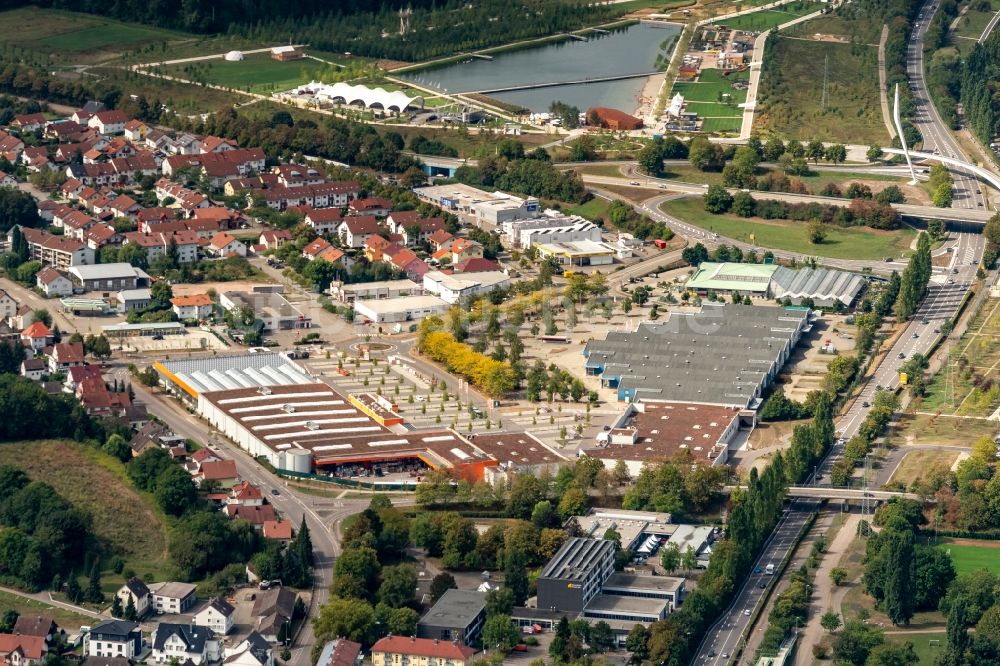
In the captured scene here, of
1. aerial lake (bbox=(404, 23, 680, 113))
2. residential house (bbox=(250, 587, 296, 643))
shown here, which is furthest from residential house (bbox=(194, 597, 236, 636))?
aerial lake (bbox=(404, 23, 680, 113))

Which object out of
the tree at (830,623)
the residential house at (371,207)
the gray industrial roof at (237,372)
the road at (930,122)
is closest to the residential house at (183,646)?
the tree at (830,623)

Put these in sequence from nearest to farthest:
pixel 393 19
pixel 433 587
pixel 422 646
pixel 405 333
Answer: pixel 422 646, pixel 433 587, pixel 405 333, pixel 393 19

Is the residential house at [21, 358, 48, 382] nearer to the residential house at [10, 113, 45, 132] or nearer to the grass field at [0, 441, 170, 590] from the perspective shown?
the grass field at [0, 441, 170, 590]

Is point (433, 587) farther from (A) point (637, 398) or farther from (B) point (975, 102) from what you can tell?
(B) point (975, 102)

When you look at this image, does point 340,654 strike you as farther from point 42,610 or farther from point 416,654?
point 42,610

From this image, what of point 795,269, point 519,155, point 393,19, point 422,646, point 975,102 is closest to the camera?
point 422,646

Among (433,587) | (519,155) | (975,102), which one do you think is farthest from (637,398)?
(975,102)

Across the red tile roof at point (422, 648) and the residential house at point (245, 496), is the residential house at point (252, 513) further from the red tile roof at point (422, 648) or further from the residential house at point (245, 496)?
the red tile roof at point (422, 648)
